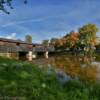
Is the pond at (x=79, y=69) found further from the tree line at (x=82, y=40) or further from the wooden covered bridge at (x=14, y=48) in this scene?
the tree line at (x=82, y=40)

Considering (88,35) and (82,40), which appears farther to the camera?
(82,40)

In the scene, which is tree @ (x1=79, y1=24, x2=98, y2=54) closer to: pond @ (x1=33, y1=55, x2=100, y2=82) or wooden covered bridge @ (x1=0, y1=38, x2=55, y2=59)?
wooden covered bridge @ (x1=0, y1=38, x2=55, y2=59)

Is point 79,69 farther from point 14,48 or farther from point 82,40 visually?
point 82,40

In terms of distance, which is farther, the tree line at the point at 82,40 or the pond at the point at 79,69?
the tree line at the point at 82,40

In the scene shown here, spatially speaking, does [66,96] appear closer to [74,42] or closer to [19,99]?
[19,99]

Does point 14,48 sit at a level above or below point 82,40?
below

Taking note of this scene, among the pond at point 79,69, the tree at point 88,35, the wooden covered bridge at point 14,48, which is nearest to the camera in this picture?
the pond at point 79,69

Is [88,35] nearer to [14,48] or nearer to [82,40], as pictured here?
[82,40]

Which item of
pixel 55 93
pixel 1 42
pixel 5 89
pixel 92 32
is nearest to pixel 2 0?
pixel 5 89

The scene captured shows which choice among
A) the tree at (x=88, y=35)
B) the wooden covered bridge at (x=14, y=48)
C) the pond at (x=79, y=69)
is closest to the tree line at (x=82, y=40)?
the tree at (x=88, y=35)

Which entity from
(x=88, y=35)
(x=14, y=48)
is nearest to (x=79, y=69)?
(x=14, y=48)

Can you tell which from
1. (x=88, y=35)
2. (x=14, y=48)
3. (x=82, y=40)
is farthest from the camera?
(x=82, y=40)

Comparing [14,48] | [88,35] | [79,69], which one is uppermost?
[88,35]

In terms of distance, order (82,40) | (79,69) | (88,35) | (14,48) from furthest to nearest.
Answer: (82,40) → (88,35) → (14,48) → (79,69)
